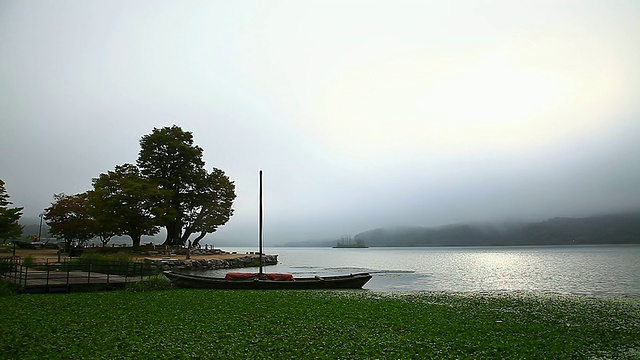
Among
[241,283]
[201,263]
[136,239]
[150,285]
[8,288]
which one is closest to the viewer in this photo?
[8,288]

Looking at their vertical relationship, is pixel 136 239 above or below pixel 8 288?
above

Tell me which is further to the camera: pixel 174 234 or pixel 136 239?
pixel 174 234

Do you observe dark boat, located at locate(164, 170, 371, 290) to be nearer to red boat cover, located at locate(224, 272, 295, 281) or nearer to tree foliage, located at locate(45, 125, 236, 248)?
red boat cover, located at locate(224, 272, 295, 281)

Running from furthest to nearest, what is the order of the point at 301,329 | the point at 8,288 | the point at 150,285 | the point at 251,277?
the point at 251,277
the point at 150,285
the point at 8,288
the point at 301,329

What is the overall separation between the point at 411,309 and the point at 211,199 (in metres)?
46.5

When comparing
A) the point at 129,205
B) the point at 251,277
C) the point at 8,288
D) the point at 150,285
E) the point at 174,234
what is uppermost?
the point at 129,205

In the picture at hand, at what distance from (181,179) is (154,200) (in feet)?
22.9

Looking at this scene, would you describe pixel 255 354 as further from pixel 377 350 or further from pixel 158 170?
pixel 158 170

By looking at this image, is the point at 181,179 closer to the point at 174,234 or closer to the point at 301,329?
the point at 174,234

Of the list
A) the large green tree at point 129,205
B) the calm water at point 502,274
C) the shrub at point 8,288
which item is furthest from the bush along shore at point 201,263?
the shrub at point 8,288

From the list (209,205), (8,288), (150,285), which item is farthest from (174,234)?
(8,288)

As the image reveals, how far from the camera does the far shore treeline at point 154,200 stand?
46.9 meters

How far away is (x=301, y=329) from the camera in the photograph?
38.5ft

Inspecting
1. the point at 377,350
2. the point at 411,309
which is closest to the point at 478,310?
the point at 411,309
